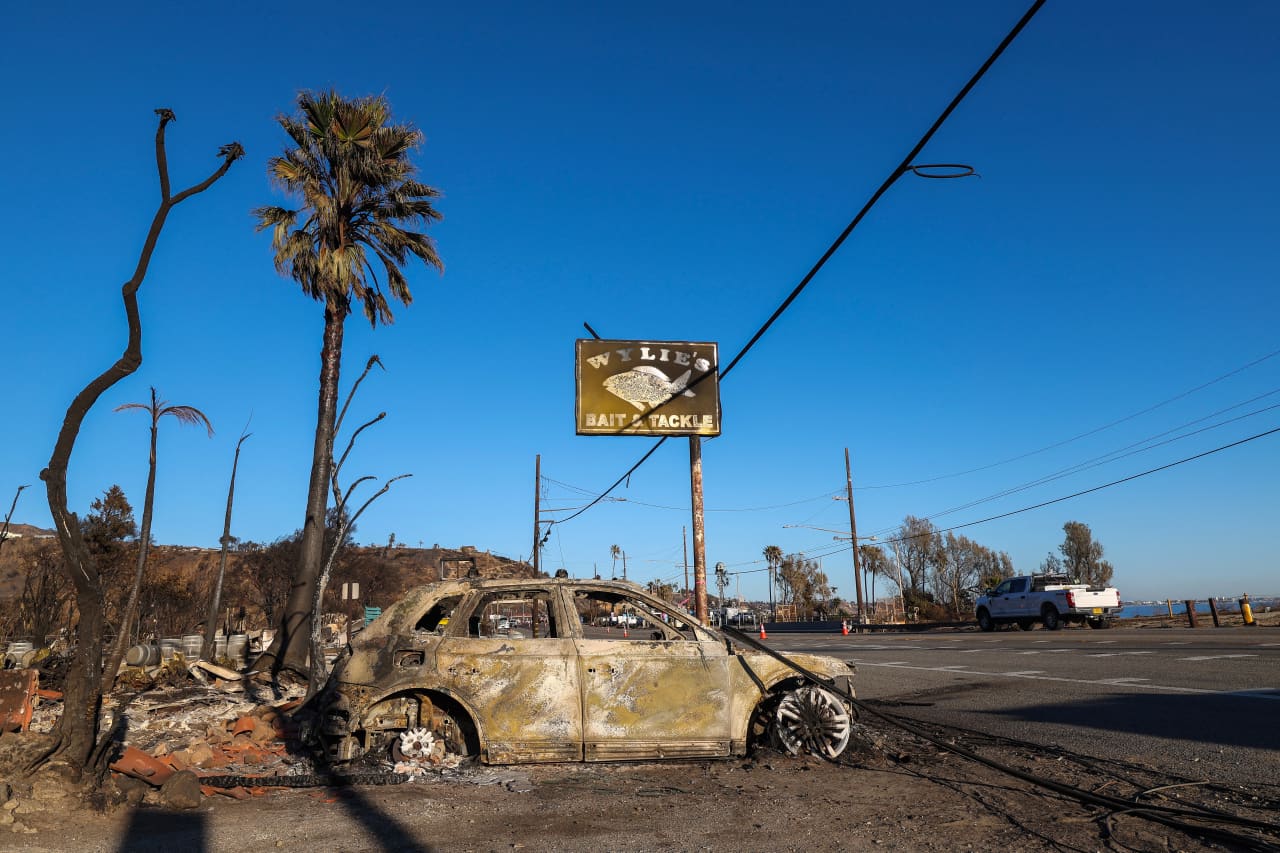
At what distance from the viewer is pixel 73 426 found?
6.29m

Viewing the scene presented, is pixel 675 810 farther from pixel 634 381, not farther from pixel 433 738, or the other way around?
pixel 634 381

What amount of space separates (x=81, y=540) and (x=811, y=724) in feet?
19.6

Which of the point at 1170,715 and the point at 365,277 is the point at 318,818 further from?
the point at 365,277

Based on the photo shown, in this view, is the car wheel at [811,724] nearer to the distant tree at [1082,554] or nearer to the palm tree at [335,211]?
the palm tree at [335,211]

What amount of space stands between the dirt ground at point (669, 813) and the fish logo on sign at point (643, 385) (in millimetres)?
13609

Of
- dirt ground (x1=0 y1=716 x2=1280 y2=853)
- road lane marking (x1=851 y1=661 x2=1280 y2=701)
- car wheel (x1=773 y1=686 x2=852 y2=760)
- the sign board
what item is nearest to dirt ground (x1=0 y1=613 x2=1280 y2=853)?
dirt ground (x1=0 y1=716 x2=1280 y2=853)

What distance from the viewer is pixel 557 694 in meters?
6.91

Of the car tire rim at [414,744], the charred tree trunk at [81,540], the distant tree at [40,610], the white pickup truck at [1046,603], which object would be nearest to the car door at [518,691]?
the car tire rim at [414,744]

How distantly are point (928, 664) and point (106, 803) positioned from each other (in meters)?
15.5

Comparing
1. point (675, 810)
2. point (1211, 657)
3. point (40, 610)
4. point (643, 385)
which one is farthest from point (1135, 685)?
point (40, 610)

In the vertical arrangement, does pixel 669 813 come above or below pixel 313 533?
below

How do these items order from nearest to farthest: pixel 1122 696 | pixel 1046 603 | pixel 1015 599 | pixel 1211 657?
pixel 1122 696, pixel 1211 657, pixel 1046 603, pixel 1015 599

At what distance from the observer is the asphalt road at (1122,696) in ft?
23.9

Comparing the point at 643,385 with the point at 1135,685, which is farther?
the point at 643,385
